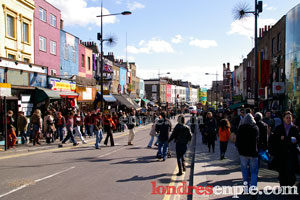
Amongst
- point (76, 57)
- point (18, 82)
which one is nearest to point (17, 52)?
point (18, 82)

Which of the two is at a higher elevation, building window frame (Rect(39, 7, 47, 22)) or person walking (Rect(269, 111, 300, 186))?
building window frame (Rect(39, 7, 47, 22))

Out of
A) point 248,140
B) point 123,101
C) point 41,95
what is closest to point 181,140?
point 248,140

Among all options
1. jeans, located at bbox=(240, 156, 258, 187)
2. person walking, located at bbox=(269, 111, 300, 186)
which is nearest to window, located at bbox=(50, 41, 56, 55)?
jeans, located at bbox=(240, 156, 258, 187)

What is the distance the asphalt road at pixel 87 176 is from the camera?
671 cm

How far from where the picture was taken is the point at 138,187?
7.32m

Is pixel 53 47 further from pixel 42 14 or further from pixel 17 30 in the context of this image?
pixel 17 30

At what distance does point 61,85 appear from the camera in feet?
78.7

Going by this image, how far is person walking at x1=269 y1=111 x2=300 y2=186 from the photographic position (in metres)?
6.27

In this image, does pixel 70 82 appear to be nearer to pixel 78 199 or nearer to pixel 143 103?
pixel 78 199

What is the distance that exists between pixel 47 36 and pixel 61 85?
427 cm

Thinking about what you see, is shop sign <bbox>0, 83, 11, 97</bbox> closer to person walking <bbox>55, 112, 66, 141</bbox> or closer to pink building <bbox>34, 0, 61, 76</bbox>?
person walking <bbox>55, 112, 66, 141</bbox>

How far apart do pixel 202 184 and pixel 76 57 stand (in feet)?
81.1

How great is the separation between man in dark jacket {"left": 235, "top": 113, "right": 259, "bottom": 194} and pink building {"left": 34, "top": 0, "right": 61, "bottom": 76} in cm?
1963

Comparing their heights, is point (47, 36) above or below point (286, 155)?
above
